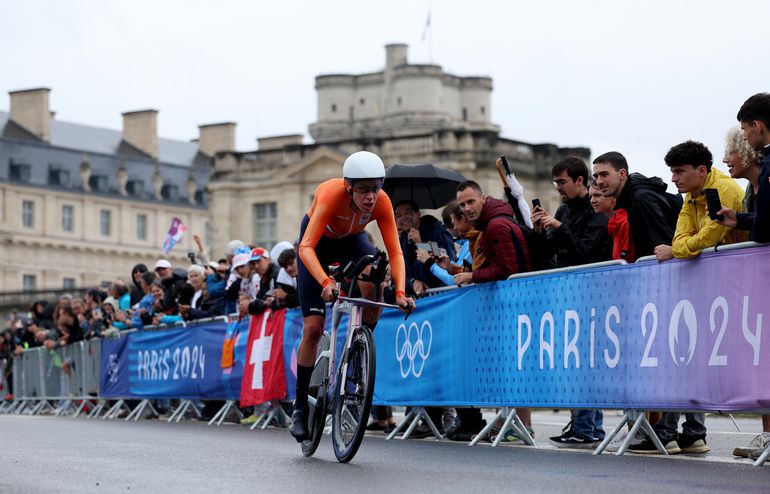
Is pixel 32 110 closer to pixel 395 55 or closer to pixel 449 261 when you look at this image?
pixel 395 55

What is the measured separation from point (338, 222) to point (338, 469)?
1.96 metres

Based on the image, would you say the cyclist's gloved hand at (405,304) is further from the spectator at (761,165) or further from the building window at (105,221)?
the building window at (105,221)

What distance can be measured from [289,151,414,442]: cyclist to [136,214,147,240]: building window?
126 meters

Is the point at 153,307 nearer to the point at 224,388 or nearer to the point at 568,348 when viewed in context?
the point at 224,388

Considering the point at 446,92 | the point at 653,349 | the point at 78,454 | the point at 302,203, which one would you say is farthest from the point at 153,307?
the point at 446,92

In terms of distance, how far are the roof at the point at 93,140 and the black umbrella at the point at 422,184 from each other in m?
115

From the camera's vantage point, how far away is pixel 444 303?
557 inches

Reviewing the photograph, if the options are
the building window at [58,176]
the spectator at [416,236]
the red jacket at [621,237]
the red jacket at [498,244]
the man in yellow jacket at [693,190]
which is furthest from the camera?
the building window at [58,176]

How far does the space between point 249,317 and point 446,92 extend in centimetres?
11373

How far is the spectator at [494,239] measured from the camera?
13.2m

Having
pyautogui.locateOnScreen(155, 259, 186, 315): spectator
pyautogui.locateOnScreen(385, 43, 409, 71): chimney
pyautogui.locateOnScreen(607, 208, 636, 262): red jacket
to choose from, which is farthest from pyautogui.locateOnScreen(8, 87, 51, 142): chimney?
pyautogui.locateOnScreen(607, 208, 636, 262): red jacket

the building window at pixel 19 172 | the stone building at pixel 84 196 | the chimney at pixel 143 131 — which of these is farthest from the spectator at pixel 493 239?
the chimney at pixel 143 131

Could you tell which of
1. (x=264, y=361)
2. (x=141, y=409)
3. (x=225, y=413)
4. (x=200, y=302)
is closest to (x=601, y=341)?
(x=264, y=361)

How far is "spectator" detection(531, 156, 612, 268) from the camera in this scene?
Result: 12.9 meters
